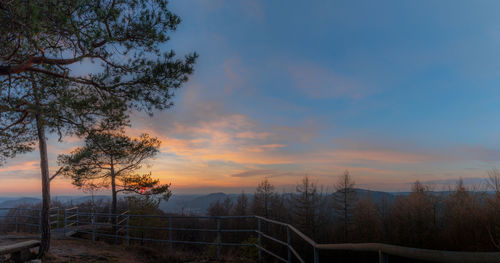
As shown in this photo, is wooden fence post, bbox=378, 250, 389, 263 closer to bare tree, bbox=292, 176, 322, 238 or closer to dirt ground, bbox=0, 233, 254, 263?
dirt ground, bbox=0, 233, 254, 263

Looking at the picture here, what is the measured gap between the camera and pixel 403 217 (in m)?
27.1

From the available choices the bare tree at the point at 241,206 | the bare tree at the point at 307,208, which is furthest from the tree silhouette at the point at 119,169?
the bare tree at the point at 241,206

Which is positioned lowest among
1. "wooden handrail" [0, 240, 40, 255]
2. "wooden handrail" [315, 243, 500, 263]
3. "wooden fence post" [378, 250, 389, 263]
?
"wooden handrail" [0, 240, 40, 255]

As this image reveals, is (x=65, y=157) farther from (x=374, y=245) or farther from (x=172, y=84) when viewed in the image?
(x=374, y=245)

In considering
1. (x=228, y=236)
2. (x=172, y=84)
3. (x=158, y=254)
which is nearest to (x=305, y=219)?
(x=228, y=236)

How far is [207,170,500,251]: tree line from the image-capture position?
1310cm

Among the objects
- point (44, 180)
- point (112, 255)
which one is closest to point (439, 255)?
point (112, 255)

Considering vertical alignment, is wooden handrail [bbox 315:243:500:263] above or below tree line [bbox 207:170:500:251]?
above

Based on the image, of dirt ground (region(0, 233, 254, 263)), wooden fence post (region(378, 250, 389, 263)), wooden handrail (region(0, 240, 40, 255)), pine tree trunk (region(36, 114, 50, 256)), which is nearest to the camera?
wooden fence post (region(378, 250, 389, 263))

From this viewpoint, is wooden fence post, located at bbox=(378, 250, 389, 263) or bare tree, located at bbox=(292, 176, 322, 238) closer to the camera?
wooden fence post, located at bbox=(378, 250, 389, 263)

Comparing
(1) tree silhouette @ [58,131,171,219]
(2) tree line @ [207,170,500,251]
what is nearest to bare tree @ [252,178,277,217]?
(2) tree line @ [207,170,500,251]

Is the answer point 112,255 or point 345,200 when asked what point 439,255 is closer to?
point 112,255

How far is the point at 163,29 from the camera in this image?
6.30 m

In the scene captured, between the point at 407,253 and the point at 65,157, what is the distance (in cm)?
1558
